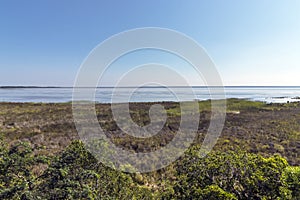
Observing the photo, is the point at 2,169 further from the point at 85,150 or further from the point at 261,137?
the point at 261,137

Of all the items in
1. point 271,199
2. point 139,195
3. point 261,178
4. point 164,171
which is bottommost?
point 164,171

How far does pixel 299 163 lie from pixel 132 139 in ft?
32.4

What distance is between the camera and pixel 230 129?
22484 mm

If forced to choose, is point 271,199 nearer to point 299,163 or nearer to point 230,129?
point 299,163

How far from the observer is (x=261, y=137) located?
19.1 metres

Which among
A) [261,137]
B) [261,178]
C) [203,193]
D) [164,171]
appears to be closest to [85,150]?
[203,193]

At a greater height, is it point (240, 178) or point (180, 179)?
point (240, 178)

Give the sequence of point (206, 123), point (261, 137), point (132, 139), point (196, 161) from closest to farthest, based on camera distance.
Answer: point (196, 161)
point (132, 139)
point (261, 137)
point (206, 123)

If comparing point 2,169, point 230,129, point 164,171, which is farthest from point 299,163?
point 2,169

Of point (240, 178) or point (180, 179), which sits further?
point (180, 179)

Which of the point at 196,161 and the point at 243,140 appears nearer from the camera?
the point at 196,161

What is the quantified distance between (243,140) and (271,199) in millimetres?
14170

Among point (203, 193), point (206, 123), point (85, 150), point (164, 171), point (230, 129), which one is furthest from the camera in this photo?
point (206, 123)

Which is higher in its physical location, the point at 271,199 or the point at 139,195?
the point at 271,199
